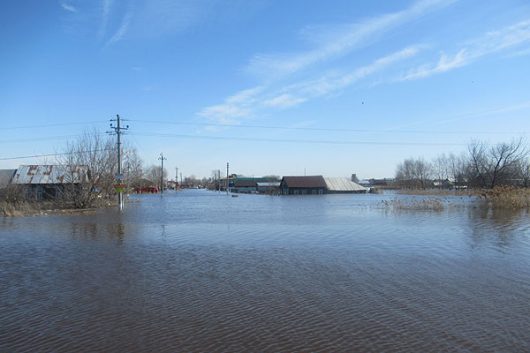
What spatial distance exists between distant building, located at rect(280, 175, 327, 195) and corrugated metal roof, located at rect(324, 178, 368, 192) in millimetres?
2177

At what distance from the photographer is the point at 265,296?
27.7 feet

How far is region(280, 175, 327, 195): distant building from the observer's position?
112 metres

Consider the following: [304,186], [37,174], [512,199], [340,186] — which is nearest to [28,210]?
[37,174]

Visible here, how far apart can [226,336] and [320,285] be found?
3477 millimetres

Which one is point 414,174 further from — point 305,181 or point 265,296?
point 265,296

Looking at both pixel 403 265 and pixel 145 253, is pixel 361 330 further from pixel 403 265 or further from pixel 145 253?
pixel 145 253

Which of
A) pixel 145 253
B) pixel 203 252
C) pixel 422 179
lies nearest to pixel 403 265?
pixel 203 252

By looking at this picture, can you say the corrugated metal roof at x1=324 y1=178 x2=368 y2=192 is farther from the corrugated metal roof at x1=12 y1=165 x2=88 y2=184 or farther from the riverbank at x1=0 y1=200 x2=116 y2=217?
the riverbank at x1=0 y1=200 x2=116 y2=217

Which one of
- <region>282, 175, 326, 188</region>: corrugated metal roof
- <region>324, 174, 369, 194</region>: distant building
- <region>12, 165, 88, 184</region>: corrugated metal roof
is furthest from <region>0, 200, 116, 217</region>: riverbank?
<region>324, 174, 369, 194</region>: distant building

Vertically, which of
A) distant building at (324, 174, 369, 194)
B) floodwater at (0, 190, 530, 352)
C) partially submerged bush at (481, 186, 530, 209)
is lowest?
floodwater at (0, 190, 530, 352)

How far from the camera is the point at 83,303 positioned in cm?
789

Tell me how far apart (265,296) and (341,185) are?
109 metres

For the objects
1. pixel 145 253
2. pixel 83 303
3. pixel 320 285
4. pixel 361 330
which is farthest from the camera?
pixel 145 253

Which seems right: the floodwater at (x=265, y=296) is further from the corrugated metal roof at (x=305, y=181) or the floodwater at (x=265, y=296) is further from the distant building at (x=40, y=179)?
the corrugated metal roof at (x=305, y=181)
